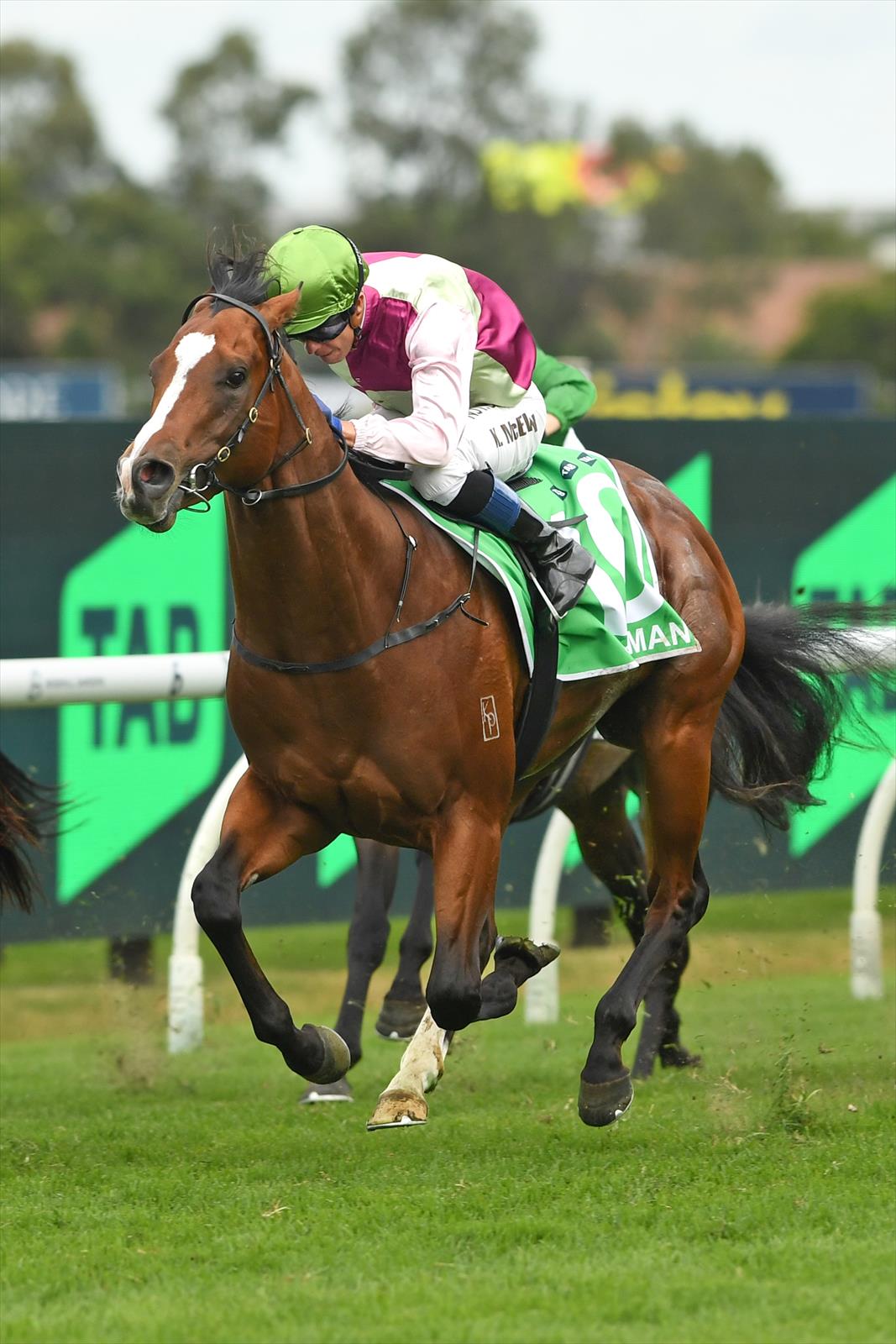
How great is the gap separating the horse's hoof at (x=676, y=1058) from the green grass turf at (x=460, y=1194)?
76mm

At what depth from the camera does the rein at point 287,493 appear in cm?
345

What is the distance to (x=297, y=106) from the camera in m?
55.1

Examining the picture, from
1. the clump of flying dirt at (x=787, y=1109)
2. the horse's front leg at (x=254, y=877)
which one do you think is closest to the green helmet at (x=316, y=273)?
the horse's front leg at (x=254, y=877)

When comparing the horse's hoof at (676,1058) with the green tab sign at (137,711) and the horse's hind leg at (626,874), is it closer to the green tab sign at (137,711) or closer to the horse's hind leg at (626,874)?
the horse's hind leg at (626,874)

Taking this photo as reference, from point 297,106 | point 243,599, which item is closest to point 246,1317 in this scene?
point 243,599

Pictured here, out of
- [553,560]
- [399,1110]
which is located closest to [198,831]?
[553,560]

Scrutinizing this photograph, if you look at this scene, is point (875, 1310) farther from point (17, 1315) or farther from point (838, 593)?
point (838, 593)

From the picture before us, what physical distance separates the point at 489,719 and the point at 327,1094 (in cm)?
146

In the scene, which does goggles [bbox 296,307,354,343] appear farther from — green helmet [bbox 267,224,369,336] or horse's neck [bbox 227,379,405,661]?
horse's neck [bbox 227,379,405,661]

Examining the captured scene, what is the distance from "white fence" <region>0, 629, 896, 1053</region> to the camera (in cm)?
500

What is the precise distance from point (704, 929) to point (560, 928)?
57 cm

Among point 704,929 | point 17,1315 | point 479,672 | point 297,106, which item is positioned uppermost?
point 297,106

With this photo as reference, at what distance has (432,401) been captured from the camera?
12.8ft

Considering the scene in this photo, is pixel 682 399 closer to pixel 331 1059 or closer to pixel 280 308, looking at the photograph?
pixel 331 1059
